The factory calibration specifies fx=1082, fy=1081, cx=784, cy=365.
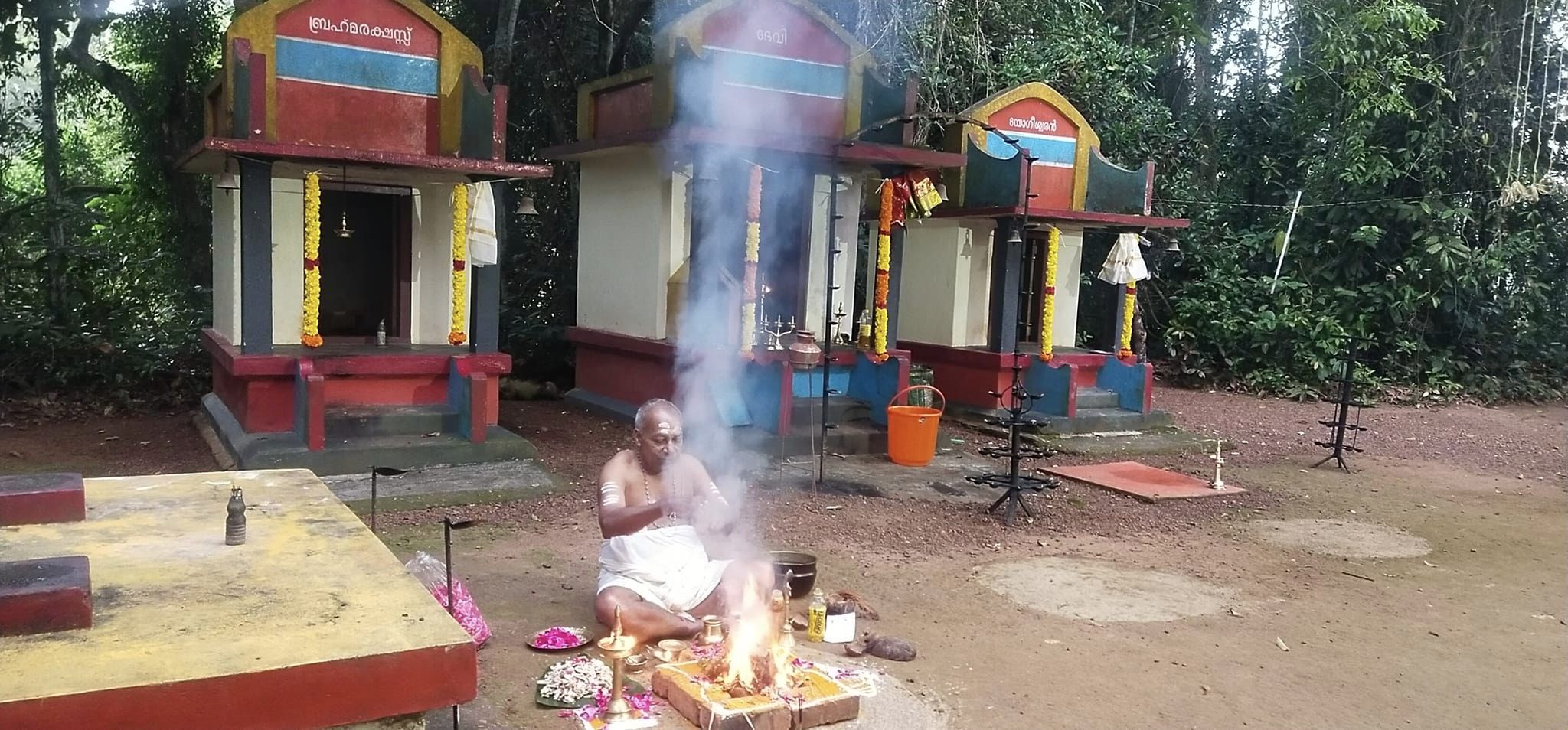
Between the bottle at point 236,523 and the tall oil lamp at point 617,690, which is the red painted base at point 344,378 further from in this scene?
the tall oil lamp at point 617,690

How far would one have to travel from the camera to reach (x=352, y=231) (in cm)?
1067

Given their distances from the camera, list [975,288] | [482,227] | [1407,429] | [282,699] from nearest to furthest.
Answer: [282,699], [482,227], [975,288], [1407,429]

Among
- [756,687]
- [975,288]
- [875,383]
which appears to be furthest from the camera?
[975,288]

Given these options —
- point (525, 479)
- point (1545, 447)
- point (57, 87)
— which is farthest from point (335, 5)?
point (1545, 447)

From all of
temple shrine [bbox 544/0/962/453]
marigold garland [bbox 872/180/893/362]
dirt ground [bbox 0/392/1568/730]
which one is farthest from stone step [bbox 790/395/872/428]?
dirt ground [bbox 0/392/1568/730]

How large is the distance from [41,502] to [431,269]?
21.3ft

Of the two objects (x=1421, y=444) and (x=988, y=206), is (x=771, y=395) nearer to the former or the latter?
(x=988, y=206)

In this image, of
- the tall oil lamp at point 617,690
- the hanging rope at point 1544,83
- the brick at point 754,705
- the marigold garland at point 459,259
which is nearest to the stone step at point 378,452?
the marigold garland at point 459,259

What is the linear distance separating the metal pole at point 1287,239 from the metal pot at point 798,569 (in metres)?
14.7

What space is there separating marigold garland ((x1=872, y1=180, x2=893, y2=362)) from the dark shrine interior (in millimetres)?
4746

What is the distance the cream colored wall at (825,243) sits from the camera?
11852 mm

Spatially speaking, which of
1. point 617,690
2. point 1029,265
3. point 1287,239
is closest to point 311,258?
point 617,690

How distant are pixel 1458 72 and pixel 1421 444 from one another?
7.44 meters

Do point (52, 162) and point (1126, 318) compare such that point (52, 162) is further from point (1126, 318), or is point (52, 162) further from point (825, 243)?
point (1126, 318)
